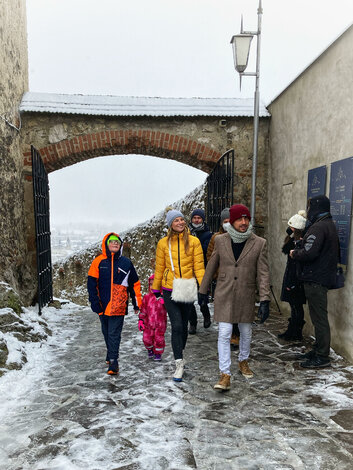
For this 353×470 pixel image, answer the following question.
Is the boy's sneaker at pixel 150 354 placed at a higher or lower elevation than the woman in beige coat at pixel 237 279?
lower

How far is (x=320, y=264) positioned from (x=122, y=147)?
14.8 ft

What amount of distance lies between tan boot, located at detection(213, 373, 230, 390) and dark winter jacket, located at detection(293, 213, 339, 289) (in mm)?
1427

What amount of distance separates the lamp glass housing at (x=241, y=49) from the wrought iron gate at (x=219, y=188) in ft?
4.52

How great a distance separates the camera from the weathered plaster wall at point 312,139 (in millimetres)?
4004

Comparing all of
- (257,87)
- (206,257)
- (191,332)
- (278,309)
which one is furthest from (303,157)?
(191,332)

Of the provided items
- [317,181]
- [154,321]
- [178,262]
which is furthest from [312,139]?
[154,321]

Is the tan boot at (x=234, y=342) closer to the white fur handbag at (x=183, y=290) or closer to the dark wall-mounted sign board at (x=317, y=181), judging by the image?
the white fur handbag at (x=183, y=290)

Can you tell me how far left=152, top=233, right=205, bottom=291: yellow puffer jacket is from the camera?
3.56 meters

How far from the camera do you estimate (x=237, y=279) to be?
10.9 ft

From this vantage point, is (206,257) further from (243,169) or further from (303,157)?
(243,169)

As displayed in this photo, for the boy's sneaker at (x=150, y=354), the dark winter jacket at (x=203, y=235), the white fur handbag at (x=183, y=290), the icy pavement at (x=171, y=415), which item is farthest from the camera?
the dark winter jacket at (x=203, y=235)

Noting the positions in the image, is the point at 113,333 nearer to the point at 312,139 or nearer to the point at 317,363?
the point at 317,363

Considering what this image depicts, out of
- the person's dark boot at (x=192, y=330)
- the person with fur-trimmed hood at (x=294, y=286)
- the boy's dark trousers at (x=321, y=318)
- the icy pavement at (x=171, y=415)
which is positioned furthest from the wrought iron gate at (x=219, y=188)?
the icy pavement at (x=171, y=415)

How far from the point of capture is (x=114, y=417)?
9.31ft
